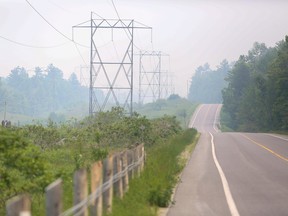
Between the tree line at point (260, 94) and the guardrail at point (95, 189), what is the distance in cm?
5478

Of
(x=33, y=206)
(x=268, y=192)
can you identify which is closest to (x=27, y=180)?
(x=33, y=206)

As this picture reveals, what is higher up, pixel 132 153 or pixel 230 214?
pixel 132 153

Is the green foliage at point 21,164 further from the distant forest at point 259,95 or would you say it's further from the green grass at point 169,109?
the green grass at point 169,109

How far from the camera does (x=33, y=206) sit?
38.5ft

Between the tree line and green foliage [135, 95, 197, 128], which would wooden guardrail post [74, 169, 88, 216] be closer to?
the tree line

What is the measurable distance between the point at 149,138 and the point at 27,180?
2189cm

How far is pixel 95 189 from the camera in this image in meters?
9.30

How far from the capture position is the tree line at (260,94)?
69062 mm

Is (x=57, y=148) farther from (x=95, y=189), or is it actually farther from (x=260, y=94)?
(x=260, y=94)

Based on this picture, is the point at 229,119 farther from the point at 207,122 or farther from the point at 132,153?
the point at 132,153

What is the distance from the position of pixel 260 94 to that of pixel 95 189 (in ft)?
250

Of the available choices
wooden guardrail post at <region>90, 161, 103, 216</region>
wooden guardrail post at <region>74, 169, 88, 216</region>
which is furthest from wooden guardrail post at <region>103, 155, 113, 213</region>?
wooden guardrail post at <region>74, 169, 88, 216</region>

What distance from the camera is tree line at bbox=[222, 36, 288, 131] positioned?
69062 mm

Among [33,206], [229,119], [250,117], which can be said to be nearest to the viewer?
[33,206]
